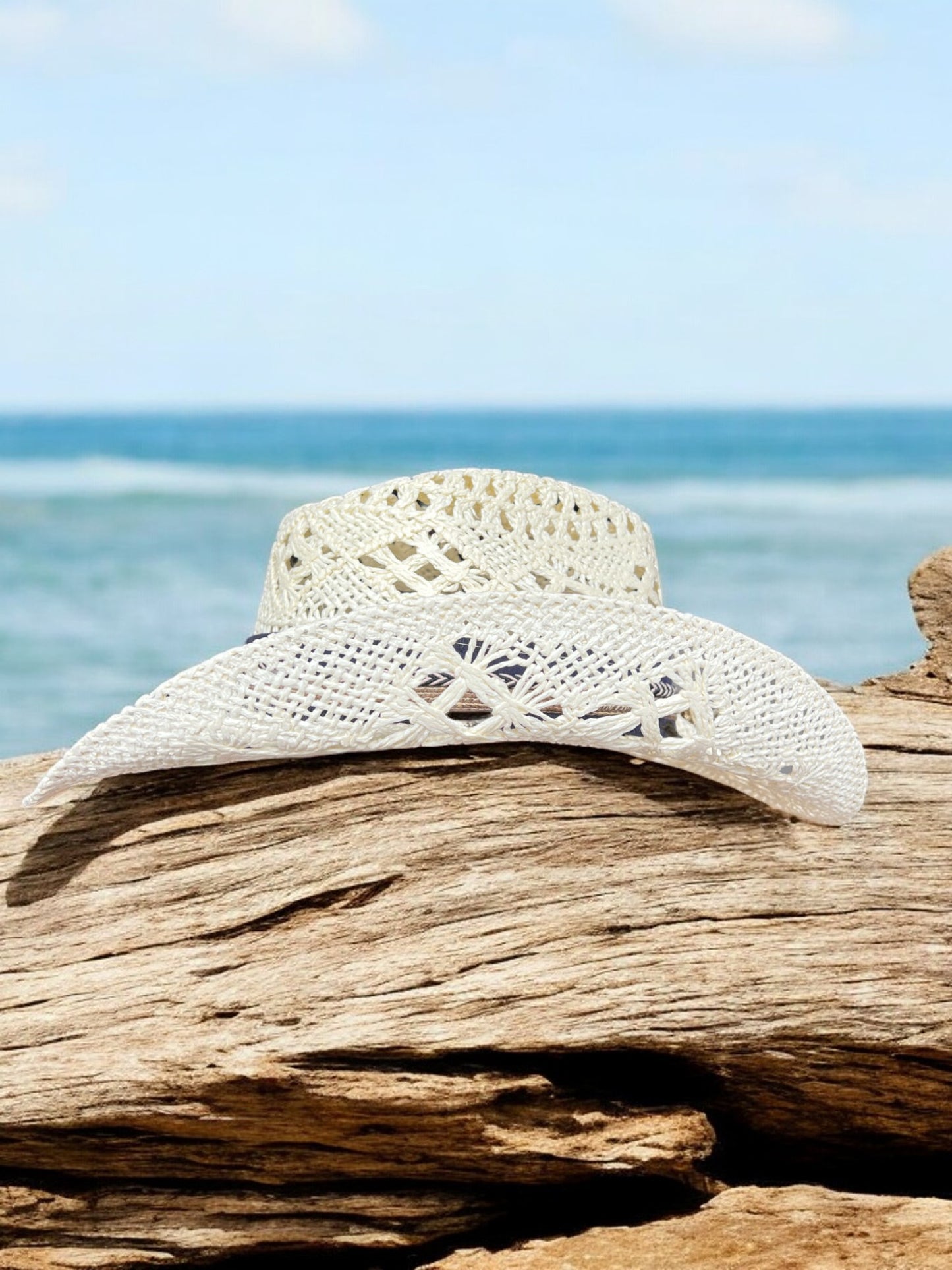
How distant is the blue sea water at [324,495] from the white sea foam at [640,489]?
0.26 ft

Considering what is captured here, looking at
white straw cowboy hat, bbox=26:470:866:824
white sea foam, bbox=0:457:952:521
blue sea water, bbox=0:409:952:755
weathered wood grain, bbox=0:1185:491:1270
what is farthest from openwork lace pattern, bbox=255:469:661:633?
white sea foam, bbox=0:457:952:521

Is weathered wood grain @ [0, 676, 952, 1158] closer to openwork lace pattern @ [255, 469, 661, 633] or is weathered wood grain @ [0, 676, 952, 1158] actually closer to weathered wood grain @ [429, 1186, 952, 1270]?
weathered wood grain @ [429, 1186, 952, 1270]

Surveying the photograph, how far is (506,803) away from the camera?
7.57 ft

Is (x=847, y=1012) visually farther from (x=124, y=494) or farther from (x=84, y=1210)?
(x=124, y=494)

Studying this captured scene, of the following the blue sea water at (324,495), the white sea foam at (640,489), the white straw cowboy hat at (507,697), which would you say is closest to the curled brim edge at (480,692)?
the white straw cowboy hat at (507,697)

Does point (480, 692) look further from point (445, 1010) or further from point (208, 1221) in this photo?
point (208, 1221)

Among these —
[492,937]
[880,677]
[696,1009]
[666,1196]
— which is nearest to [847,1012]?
[696,1009]

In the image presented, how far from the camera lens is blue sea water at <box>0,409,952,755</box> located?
36.6 feet

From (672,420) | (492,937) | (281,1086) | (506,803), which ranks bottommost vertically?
(281,1086)

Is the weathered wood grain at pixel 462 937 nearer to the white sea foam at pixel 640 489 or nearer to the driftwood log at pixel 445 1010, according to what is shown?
the driftwood log at pixel 445 1010

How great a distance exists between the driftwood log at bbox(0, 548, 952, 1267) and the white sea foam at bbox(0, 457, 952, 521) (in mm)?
16606

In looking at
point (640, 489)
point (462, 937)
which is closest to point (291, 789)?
point (462, 937)

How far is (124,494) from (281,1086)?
18816 millimetres

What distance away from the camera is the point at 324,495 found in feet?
71.7
